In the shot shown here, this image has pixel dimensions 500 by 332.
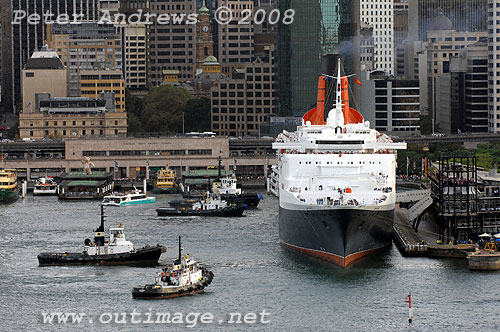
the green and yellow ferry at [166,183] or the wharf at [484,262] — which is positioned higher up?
the green and yellow ferry at [166,183]

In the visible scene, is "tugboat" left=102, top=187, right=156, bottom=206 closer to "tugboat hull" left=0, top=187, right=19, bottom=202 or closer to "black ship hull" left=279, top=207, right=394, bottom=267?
"tugboat hull" left=0, top=187, right=19, bottom=202

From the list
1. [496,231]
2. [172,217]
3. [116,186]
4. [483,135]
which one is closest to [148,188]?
[116,186]

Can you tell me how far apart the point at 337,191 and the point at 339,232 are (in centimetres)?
589

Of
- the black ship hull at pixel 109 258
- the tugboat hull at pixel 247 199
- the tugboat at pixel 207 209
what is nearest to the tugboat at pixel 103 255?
the black ship hull at pixel 109 258

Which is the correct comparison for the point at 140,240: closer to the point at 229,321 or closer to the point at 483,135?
the point at 229,321

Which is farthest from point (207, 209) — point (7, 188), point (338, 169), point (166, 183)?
point (166, 183)

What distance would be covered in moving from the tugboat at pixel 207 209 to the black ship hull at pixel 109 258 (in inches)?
1208

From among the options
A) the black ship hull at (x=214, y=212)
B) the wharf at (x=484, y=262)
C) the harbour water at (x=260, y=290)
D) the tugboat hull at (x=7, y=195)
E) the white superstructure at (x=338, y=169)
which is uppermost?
the white superstructure at (x=338, y=169)

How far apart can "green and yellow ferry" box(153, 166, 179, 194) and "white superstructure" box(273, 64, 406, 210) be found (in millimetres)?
47615

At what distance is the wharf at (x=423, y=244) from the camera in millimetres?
99062

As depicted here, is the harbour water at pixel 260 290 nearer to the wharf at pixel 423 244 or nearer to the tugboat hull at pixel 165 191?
the wharf at pixel 423 244

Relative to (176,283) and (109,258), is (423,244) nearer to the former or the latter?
(109,258)

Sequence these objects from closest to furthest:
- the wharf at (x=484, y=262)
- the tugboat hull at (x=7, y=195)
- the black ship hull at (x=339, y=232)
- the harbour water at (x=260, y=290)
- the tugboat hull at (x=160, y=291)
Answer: the harbour water at (x=260, y=290) → the tugboat hull at (x=160, y=291) → the wharf at (x=484, y=262) → the black ship hull at (x=339, y=232) → the tugboat hull at (x=7, y=195)

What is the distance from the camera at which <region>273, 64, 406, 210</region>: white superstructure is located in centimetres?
10194
